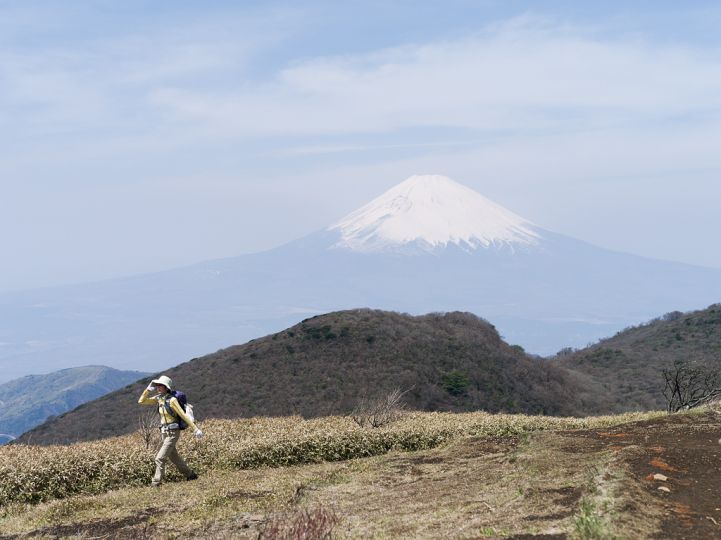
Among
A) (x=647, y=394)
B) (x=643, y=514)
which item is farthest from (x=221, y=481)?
(x=647, y=394)

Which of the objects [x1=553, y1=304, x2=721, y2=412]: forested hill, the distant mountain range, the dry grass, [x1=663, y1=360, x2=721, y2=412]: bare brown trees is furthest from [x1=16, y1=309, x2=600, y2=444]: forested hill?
the dry grass

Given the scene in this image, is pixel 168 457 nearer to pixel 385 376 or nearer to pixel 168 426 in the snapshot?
pixel 168 426

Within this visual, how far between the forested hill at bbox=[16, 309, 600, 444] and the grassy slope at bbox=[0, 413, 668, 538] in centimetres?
3154

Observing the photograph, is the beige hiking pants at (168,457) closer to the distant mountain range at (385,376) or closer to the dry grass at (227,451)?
the dry grass at (227,451)

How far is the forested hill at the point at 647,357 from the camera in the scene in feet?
203

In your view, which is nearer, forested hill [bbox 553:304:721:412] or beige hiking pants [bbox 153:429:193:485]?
beige hiking pants [bbox 153:429:193:485]

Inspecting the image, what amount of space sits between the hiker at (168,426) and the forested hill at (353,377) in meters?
31.5

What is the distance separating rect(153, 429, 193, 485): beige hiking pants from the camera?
15070mm

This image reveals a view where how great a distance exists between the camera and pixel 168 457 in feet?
50.5

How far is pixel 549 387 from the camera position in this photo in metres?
60.8

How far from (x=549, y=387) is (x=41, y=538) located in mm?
53705

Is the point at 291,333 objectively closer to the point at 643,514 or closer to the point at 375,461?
the point at 375,461

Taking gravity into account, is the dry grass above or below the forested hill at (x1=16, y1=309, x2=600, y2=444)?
above

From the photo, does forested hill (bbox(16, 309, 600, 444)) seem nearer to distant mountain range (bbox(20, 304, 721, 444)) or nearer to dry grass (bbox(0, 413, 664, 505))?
distant mountain range (bbox(20, 304, 721, 444))
